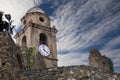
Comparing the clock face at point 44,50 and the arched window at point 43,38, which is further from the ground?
the arched window at point 43,38

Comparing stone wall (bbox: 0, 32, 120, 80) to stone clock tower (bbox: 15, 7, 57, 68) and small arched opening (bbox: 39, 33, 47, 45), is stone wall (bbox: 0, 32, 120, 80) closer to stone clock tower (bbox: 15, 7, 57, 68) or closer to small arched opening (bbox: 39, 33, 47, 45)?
stone clock tower (bbox: 15, 7, 57, 68)

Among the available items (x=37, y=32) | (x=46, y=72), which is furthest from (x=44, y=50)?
(x=46, y=72)

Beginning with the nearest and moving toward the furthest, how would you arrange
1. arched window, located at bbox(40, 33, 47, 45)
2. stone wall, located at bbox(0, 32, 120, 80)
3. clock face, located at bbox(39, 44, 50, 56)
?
stone wall, located at bbox(0, 32, 120, 80)
clock face, located at bbox(39, 44, 50, 56)
arched window, located at bbox(40, 33, 47, 45)

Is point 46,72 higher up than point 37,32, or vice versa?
point 37,32

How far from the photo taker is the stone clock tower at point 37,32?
44156mm

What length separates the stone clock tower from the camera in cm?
4416

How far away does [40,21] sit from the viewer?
4619 centimetres

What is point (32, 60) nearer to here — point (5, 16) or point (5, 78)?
point (5, 16)

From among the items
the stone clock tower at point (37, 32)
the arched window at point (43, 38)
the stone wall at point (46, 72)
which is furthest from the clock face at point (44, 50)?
the stone wall at point (46, 72)

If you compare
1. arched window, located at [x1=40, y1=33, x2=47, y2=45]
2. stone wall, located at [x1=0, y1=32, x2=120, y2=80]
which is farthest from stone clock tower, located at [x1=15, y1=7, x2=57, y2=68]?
stone wall, located at [x1=0, y1=32, x2=120, y2=80]

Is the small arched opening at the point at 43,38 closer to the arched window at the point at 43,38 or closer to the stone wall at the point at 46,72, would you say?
the arched window at the point at 43,38

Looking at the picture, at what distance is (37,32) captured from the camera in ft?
147

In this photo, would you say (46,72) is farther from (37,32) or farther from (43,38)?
(43,38)

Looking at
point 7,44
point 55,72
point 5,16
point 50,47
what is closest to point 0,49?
point 7,44
